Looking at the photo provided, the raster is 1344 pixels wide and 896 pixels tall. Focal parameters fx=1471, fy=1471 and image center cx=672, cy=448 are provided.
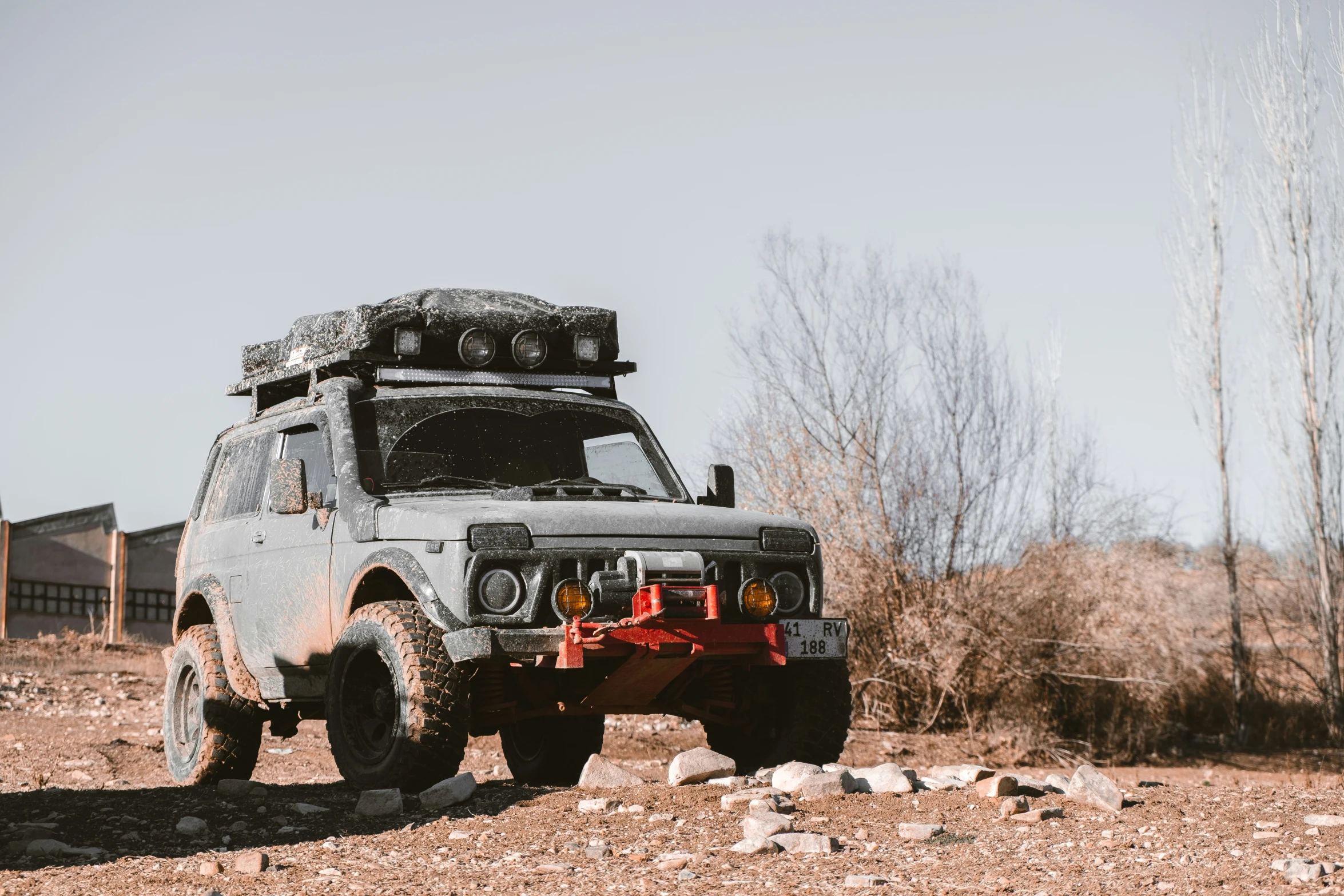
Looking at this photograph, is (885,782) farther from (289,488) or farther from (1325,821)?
(289,488)

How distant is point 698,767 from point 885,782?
93 cm

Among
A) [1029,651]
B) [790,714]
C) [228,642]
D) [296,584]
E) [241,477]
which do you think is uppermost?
[241,477]

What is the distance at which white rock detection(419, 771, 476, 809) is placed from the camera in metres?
6.81

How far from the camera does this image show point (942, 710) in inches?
724

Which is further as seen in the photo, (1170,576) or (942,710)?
(1170,576)

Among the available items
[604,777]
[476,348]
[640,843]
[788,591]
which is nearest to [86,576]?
[476,348]

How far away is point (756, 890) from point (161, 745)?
810 centimetres

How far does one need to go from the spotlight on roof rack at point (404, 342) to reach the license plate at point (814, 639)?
103 inches

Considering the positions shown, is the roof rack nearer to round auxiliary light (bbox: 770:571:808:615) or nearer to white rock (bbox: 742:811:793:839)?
round auxiliary light (bbox: 770:571:808:615)

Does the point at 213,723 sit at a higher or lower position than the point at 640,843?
higher

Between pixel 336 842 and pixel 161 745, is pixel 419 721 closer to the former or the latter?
pixel 336 842

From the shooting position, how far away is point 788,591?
7559mm

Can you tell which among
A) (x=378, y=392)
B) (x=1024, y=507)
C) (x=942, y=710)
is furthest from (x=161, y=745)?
(x=1024, y=507)

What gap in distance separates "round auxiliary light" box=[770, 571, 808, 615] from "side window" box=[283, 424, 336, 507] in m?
2.53
